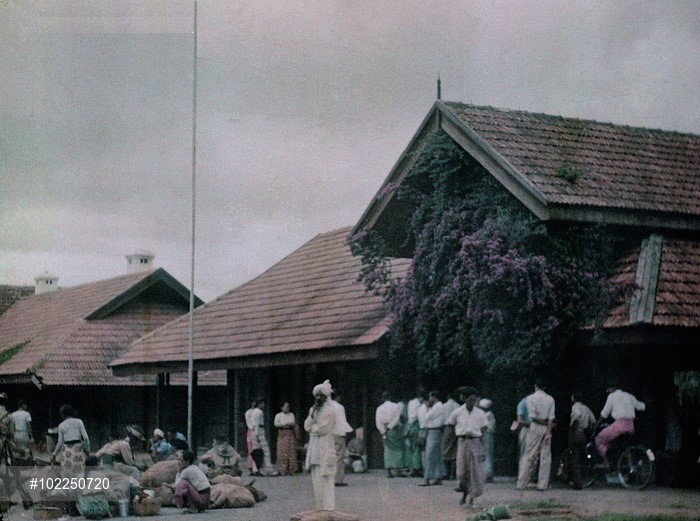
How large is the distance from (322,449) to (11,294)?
29992mm

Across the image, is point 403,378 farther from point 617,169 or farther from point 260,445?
point 617,169

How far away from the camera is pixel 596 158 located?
19.5 meters

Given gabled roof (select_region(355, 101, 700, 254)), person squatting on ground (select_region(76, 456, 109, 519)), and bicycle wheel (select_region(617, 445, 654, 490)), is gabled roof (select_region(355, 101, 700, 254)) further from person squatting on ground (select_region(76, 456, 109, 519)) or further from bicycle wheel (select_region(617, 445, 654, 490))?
person squatting on ground (select_region(76, 456, 109, 519))

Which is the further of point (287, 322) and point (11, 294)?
point (11, 294)

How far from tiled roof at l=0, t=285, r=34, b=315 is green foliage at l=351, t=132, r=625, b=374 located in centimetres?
2449

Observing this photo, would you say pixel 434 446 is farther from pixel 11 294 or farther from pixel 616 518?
pixel 11 294

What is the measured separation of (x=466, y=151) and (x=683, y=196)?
3494 mm

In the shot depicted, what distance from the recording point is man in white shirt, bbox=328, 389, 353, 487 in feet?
51.5

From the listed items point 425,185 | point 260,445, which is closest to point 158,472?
point 260,445

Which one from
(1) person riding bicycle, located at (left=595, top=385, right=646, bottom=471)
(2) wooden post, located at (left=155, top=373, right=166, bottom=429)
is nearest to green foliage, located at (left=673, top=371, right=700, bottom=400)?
(1) person riding bicycle, located at (left=595, top=385, right=646, bottom=471)

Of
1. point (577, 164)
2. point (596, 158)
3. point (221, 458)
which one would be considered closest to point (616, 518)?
point (577, 164)

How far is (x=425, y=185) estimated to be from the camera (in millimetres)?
21094

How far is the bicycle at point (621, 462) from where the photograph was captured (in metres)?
16.9

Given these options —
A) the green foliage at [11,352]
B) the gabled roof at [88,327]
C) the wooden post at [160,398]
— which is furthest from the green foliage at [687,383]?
the green foliage at [11,352]
